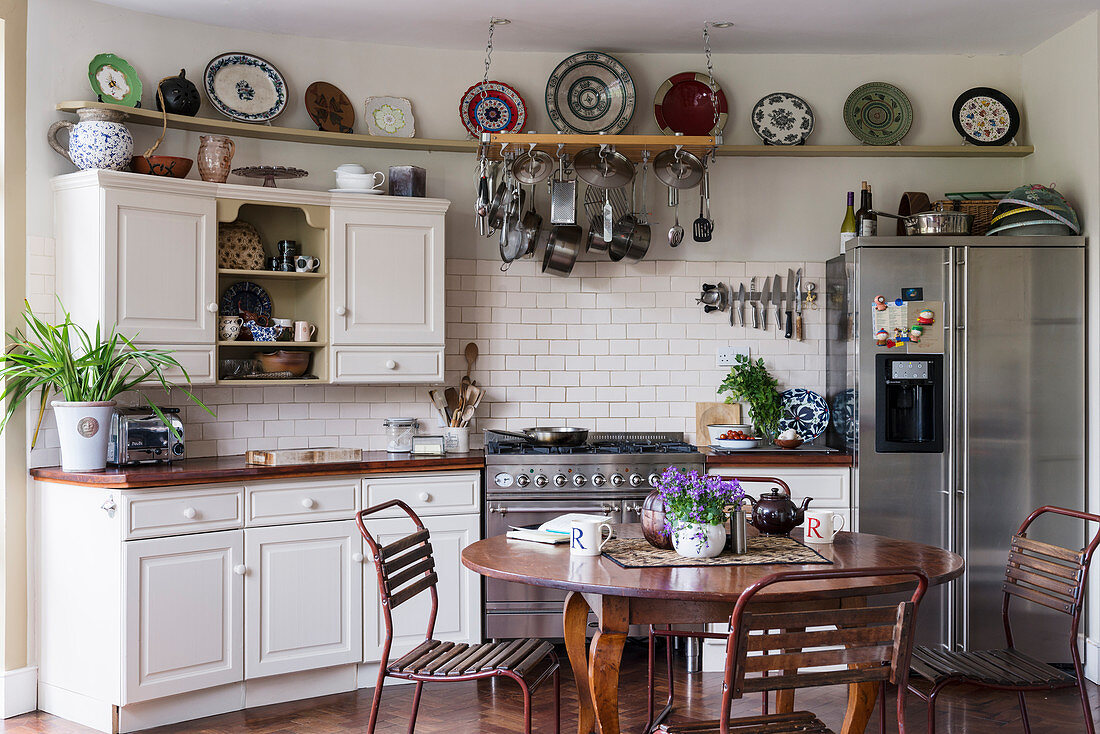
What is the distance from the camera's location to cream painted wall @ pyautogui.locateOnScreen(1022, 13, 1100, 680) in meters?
4.32

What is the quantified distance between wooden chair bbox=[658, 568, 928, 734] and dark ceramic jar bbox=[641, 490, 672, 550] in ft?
1.59

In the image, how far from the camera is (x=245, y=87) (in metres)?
4.53

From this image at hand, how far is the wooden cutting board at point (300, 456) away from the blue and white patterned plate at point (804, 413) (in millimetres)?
2176

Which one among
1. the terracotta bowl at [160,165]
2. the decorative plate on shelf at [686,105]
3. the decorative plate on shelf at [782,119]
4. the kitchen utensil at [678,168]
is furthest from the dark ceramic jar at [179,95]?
the decorative plate on shelf at [782,119]

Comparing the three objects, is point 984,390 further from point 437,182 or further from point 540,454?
point 437,182

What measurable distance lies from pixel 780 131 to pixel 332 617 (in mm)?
3208

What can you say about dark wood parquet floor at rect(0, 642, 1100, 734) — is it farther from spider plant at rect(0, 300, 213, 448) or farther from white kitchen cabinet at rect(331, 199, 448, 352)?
white kitchen cabinet at rect(331, 199, 448, 352)

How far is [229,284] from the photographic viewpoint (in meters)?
4.51

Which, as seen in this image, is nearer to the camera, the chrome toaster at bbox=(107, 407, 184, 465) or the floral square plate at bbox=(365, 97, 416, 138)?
the chrome toaster at bbox=(107, 407, 184, 465)

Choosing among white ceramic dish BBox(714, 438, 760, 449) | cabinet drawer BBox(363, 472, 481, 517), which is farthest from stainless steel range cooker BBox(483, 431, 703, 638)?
white ceramic dish BBox(714, 438, 760, 449)

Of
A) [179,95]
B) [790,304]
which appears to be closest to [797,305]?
[790,304]

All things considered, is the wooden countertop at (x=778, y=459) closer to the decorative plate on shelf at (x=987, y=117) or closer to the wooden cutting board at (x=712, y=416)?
the wooden cutting board at (x=712, y=416)

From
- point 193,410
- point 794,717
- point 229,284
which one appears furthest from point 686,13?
point 794,717

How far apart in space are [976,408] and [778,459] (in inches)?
36.1
